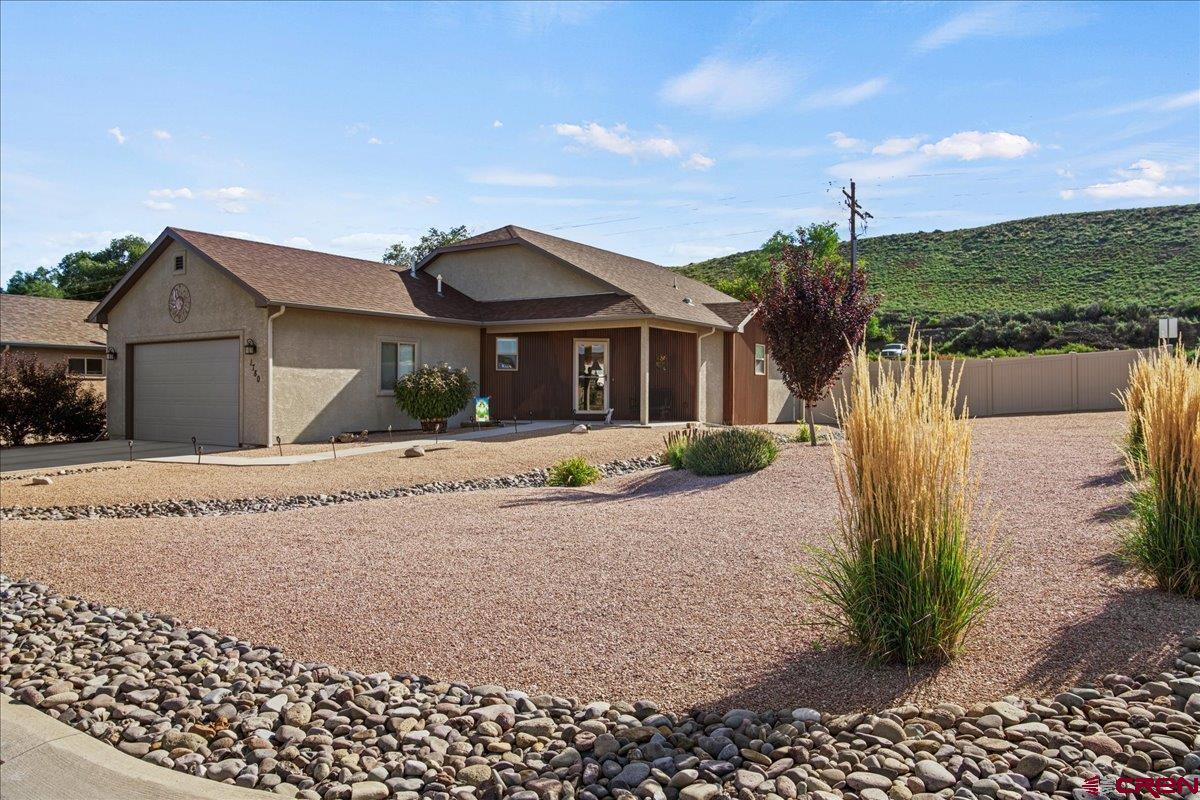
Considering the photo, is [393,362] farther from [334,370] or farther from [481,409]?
[481,409]

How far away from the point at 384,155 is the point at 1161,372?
13712mm

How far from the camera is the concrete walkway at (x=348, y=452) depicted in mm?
13680

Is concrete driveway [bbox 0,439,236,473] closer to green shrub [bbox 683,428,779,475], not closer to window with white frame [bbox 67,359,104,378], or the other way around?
window with white frame [bbox 67,359,104,378]

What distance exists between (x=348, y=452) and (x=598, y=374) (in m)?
7.15

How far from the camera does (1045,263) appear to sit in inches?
1934

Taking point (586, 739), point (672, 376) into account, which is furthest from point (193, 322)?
point (586, 739)

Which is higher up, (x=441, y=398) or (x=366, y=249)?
(x=366, y=249)

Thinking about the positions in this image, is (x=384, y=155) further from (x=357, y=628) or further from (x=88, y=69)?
(x=357, y=628)

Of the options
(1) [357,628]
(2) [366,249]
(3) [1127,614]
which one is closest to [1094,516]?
(3) [1127,614]

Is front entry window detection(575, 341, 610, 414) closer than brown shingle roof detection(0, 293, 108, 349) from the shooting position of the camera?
Yes

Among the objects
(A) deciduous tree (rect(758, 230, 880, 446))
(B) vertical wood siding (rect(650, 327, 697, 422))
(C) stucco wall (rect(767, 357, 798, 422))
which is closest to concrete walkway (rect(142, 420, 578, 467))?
(B) vertical wood siding (rect(650, 327, 697, 422))

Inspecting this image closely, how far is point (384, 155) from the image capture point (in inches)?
614

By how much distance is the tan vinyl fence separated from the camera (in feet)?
78.3

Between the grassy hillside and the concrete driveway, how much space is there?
39561mm
